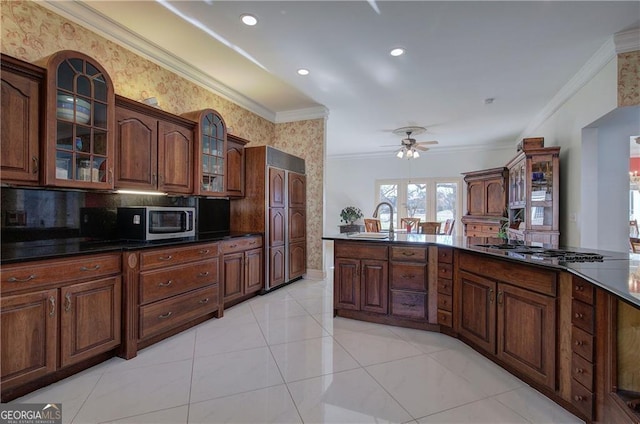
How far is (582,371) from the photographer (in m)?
1.69

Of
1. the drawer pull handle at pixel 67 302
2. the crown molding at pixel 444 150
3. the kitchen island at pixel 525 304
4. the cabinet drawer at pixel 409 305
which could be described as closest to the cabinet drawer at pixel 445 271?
the kitchen island at pixel 525 304

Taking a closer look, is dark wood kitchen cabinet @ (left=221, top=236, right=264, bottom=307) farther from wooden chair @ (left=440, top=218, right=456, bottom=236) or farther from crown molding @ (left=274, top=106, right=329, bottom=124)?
wooden chair @ (left=440, top=218, right=456, bottom=236)

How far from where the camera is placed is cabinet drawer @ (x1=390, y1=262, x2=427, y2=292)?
3.03 m

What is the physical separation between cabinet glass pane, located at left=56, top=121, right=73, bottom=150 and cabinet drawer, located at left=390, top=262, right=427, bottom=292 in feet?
9.62

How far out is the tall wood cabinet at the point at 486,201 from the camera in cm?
613

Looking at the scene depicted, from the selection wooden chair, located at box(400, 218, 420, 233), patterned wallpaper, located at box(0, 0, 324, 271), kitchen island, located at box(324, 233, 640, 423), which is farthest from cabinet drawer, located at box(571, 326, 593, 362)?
wooden chair, located at box(400, 218, 420, 233)

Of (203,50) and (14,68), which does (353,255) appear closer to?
(203,50)

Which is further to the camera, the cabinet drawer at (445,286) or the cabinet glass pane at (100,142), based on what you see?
the cabinet drawer at (445,286)

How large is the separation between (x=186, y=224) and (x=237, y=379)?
1766 mm

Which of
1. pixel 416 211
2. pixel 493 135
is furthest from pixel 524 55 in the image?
pixel 416 211

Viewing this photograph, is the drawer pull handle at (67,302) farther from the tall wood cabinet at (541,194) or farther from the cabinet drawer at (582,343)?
the tall wood cabinet at (541,194)

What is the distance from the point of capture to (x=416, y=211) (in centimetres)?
841

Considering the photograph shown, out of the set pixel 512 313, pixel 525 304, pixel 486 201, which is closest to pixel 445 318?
pixel 512 313

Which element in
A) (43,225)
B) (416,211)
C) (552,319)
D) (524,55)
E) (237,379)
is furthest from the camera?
(416,211)
